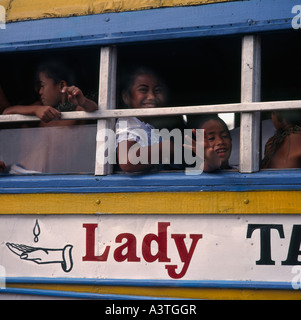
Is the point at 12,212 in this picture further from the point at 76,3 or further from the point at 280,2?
the point at 280,2

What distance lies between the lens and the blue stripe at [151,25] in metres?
2.71

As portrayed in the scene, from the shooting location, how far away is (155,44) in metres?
2.96

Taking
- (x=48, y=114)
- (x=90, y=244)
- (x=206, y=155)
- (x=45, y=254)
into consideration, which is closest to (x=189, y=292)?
(x=90, y=244)

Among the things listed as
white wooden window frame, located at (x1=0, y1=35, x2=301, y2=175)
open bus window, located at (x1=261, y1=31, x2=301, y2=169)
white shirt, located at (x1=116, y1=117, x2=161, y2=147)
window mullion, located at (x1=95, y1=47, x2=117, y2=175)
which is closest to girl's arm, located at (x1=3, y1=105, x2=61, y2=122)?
white wooden window frame, located at (x1=0, y1=35, x2=301, y2=175)

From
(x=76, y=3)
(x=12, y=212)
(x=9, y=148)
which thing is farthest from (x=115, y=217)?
(x=76, y=3)

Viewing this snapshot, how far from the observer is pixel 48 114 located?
9.57 feet

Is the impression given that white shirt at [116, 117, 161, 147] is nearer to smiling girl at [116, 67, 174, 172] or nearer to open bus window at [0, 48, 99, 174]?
smiling girl at [116, 67, 174, 172]

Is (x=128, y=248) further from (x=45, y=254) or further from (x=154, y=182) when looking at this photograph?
(x=45, y=254)

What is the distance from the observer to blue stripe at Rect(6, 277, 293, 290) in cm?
251

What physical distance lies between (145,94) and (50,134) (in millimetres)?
627

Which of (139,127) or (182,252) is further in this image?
(139,127)

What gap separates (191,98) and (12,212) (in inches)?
60.3

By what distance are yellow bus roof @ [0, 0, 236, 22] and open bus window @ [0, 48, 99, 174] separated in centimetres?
22

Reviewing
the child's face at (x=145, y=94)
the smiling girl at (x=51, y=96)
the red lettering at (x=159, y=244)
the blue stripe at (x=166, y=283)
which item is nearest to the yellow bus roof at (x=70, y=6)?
the smiling girl at (x=51, y=96)
